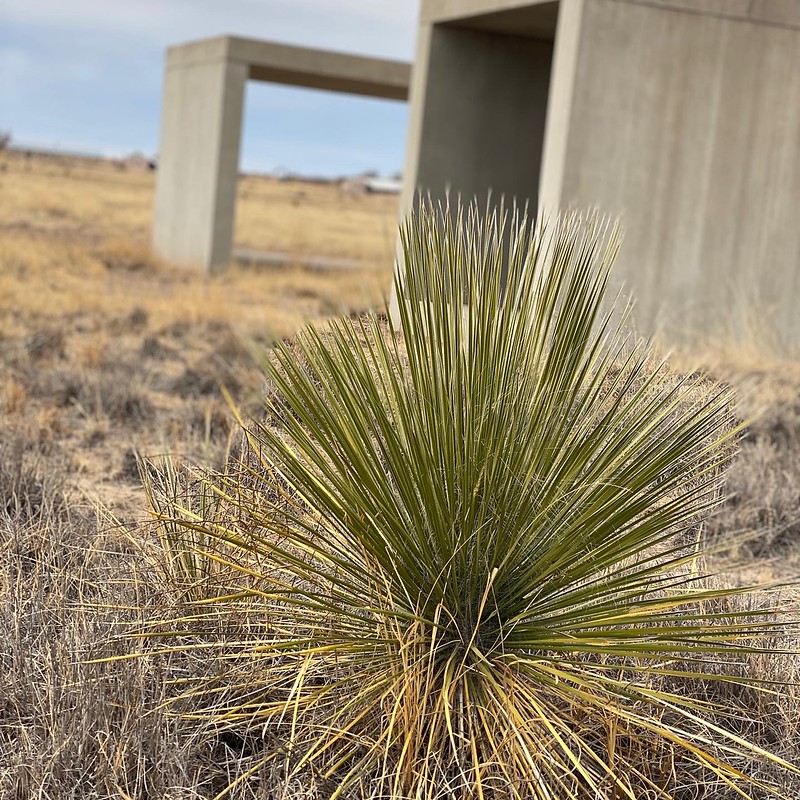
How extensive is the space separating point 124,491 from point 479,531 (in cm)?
318

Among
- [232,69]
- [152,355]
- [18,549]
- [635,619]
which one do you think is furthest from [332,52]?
[635,619]

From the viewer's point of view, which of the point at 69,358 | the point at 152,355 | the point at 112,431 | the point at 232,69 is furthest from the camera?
the point at 232,69

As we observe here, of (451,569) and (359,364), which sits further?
(359,364)

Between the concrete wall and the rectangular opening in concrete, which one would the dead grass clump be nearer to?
the concrete wall

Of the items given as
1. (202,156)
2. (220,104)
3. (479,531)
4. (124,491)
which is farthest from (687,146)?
(202,156)

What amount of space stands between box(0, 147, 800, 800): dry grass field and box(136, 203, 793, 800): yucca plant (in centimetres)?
18

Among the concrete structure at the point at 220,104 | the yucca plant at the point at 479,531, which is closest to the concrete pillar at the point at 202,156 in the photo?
the concrete structure at the point at 220,104

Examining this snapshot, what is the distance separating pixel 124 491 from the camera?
556 centimetres

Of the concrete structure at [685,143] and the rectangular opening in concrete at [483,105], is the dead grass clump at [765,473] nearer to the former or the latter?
the concrete structure at [685,143]

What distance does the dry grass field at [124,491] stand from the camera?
2.88 m

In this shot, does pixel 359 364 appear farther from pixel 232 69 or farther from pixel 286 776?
Result: pixel 232 69

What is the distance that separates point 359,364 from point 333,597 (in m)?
0.66

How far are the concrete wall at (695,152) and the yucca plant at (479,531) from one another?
6719 mm

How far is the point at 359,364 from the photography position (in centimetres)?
313
